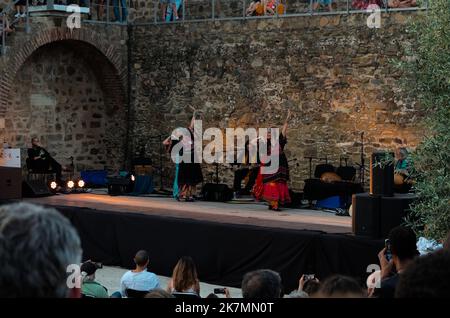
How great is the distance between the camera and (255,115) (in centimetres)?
1523

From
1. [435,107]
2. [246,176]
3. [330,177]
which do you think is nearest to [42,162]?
[246,176]

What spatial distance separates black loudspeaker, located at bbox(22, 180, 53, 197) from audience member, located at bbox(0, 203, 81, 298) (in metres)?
11.8

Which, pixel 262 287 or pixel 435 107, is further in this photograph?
pixel 435 107

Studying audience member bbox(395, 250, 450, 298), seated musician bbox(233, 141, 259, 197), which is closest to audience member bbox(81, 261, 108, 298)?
audience member bbox(395, 250, 450, 298)

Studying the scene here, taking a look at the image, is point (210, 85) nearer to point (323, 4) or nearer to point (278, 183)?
point (323, 4)

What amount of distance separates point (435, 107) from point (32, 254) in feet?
19.4

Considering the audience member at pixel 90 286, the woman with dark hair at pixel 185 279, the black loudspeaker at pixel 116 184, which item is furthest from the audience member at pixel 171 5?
the woman with dark hair at pixel 185 279

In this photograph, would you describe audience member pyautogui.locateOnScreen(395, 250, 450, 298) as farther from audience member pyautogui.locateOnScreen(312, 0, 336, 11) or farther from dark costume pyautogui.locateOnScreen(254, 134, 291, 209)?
audience member pyautogui.locateOnScreen(312, 0, 336, 11)

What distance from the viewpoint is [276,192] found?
12570 millimetres

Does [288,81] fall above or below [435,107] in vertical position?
above

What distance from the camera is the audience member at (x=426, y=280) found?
1.91 m

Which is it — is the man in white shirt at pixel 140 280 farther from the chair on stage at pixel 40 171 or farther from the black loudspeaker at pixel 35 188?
the chair on stage at pixel 40 171
